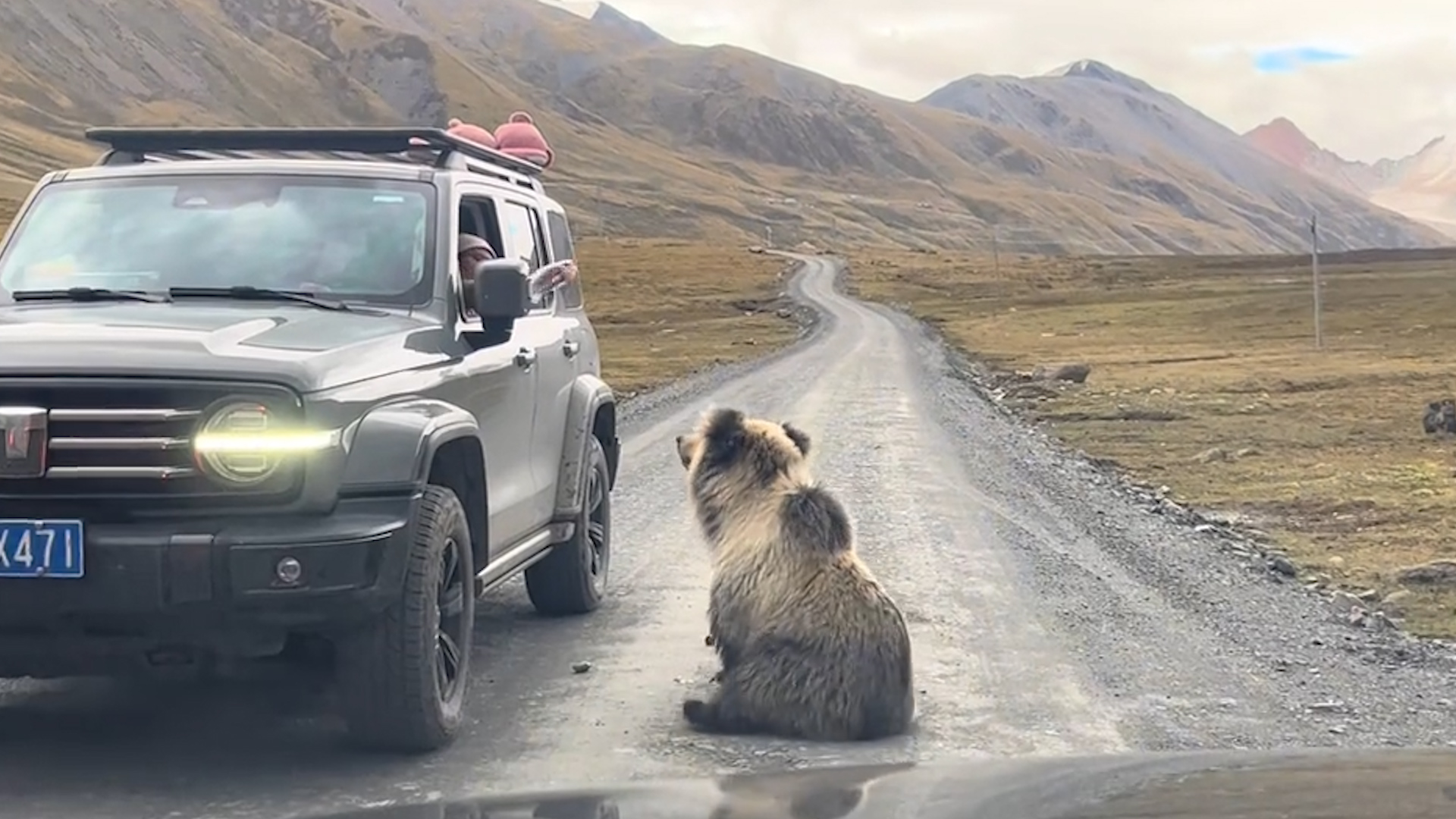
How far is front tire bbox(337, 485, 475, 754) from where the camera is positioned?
5.38 metres

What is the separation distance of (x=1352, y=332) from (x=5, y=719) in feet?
163

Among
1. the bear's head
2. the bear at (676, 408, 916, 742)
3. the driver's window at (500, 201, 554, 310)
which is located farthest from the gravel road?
the driver's window at (500, 201, 554, 310)

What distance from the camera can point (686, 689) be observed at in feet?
23.0

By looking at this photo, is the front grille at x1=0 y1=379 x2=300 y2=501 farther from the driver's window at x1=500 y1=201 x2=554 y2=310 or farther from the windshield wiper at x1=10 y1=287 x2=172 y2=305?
the driver's window at x1=500 y1=201 x2=554 y2=310

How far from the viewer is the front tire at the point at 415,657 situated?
5.38m

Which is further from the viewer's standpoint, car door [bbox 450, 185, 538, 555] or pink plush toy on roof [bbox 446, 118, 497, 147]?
pink plush toy on roof [bbox 446, 118, 497, 147]

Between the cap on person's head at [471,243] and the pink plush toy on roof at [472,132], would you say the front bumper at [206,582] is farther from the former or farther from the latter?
the pink plush toy on roof at [472,132]

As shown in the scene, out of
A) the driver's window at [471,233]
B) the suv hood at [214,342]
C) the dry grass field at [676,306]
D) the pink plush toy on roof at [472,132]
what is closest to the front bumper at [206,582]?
the suv hood at [214,342]

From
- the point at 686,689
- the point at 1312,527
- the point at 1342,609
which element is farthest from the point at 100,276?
the point at 1312,527

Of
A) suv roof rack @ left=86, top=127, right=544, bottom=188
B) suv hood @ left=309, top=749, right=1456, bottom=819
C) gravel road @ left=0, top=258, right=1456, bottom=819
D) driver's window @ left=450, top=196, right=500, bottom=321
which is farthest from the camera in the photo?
suv roof rack @ left=86, top=127, right=544, bottom=188

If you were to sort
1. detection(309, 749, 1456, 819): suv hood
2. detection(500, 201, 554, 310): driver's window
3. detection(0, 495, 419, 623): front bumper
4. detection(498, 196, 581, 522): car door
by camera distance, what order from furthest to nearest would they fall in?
1. detection(500, 201, 554, 310): driver's window
2. detection(498, 196, 581, 522): car door
3. detection(0, 495, 419, 623): front bumper
4. detection(309, 749, 1456, 819): suv hood

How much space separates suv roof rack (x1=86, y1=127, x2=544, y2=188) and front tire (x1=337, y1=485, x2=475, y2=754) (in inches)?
78.3

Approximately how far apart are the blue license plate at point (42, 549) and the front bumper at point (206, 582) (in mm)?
28

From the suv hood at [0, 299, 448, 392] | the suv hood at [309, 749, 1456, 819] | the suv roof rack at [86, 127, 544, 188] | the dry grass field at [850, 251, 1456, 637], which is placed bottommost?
the dry grass field at [850, 251, 1456, 637]
